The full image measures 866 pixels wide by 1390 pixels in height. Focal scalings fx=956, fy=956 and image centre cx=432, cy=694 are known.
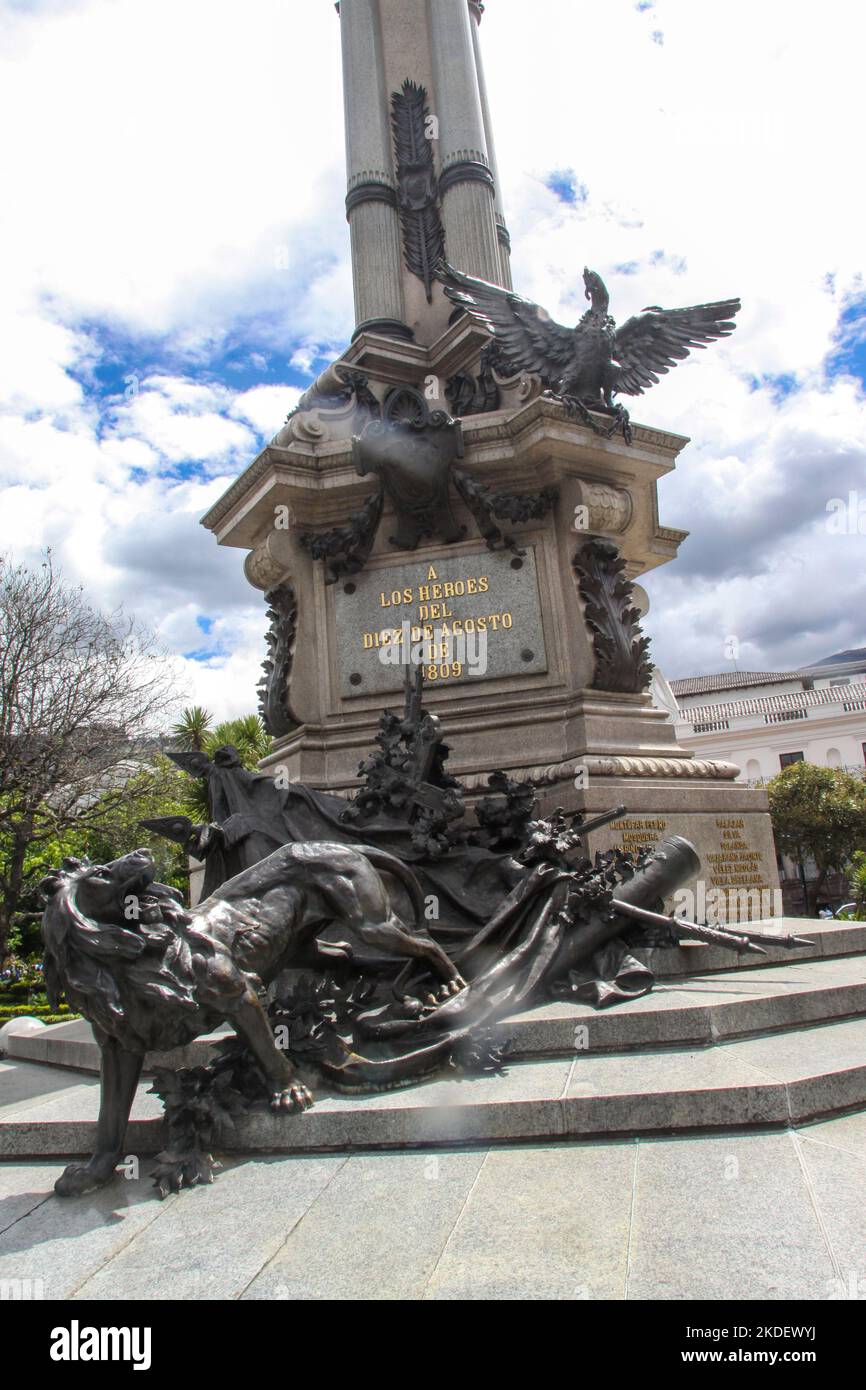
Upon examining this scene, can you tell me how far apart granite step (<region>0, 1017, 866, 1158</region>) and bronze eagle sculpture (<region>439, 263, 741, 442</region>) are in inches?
262

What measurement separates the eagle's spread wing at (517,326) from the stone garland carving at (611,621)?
1.95 m

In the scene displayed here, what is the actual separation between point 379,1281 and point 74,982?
188 centimetres

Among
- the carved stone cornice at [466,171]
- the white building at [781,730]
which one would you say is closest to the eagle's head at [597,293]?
the carved stone cornice at [466,171]

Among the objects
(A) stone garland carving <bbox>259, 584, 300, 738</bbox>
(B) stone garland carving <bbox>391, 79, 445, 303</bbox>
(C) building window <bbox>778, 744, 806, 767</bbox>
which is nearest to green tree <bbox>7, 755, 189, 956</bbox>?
(A) stone garland carving <bbox>259, 584, 300, 738</bbox>

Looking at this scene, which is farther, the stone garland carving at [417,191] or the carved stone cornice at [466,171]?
the stone garland carving at [417,191]

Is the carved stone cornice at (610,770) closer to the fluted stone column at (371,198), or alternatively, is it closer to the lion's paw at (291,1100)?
the lion's paw at (291,1100)

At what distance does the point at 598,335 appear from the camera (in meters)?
9.41

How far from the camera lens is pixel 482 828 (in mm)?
7441

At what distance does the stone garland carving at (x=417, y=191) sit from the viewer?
12039mm

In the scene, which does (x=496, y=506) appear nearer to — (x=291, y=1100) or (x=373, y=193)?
(x=373, y=193)

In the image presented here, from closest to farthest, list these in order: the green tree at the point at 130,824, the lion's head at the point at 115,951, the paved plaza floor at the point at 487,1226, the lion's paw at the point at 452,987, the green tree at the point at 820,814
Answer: the paved plaza floor at the point at 487,1226 → the lion's head at the point at 115,951 → the lion's paw at the point at 452,987 → the green tree at the point at 130,824 → the green tree at the point at 820,814

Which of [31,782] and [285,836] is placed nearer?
[285,836]

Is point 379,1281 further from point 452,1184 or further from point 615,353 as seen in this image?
point 615,353
